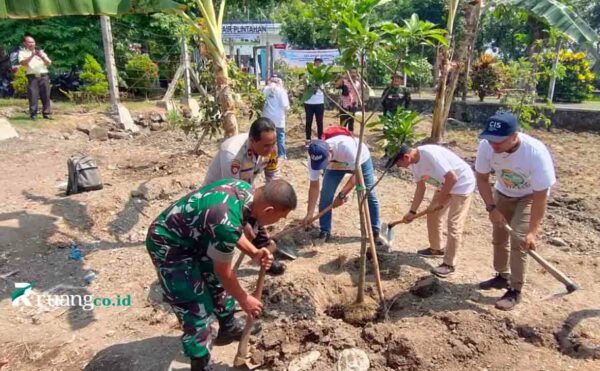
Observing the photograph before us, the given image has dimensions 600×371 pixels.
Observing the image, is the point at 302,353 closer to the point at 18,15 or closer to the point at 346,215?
the point at 346,215

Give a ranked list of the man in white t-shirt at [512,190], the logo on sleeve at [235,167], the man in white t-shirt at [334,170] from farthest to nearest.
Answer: the man in white t-shirt at [334,170], the logo on sleeve at [235,167], the man in white t-shirt at [512,190]

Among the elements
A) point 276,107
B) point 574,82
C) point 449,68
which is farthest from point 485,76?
point 276,107

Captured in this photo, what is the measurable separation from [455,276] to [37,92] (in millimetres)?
9066

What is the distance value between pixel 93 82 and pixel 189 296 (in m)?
10.5

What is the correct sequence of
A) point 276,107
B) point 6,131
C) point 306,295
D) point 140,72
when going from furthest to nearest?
point 140,72 < point 6,131 < point 276,107 < point 306,295

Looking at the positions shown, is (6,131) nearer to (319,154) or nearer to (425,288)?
(319,154)

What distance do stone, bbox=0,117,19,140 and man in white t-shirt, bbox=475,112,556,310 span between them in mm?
8467

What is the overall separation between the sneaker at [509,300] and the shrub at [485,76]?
11008mm

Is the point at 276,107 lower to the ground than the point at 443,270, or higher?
higher

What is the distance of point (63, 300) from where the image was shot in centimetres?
392

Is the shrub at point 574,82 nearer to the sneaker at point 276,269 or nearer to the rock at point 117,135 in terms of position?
the rock at point 117,135

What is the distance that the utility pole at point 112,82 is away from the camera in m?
9.94

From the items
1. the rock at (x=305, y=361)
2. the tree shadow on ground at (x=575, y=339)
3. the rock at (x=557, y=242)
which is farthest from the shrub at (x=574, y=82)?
the rock at (x=305, y=361)

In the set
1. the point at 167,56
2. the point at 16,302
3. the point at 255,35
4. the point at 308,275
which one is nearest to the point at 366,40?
the point at 308,275
